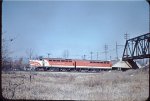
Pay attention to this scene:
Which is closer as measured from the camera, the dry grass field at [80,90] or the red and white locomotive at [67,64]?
the dry grass field at [80,90]

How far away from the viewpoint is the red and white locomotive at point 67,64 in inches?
2189

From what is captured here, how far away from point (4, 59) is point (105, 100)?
4856 millimetres

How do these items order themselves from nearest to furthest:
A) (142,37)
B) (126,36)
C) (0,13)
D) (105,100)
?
(0,13)
(105,100)
(142,37)
(126,36)

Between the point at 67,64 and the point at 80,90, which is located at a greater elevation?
the point at 67,64

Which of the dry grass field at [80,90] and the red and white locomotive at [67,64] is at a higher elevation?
the red and white locomotive at [67,64]

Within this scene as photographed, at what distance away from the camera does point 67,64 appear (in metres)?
57.4

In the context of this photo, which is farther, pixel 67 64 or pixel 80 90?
pixel 67 64

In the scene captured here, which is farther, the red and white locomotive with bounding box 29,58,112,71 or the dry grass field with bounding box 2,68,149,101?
the red and white locomotive with bounding box 29,58,112,71

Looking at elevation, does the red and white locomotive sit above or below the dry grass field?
above

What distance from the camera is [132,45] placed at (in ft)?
74.4

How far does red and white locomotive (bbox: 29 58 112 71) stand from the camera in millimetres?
55594

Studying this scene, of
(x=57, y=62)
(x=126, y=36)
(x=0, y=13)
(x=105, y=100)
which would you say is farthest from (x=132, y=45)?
(x=126, y=36)

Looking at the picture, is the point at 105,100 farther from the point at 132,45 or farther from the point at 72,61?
the point at 72,61

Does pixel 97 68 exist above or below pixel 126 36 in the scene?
below
